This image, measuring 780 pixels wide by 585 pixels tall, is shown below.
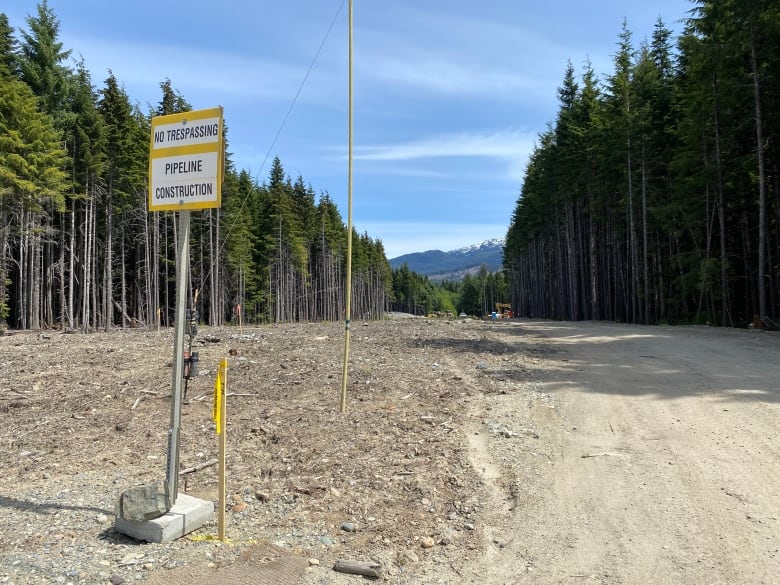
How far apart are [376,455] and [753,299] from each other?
25864 millimetres

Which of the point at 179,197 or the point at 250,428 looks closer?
the point at 179,197

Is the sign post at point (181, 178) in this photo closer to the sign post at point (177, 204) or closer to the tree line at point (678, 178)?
the sign post at point (177, 204)

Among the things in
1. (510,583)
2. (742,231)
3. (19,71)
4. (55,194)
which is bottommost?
(510,583)

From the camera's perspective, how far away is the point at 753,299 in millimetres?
23766

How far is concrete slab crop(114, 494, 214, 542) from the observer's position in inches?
147

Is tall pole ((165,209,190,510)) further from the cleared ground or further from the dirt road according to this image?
the dirt road

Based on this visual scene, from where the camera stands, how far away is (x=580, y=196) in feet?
124

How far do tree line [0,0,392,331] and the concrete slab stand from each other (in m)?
6.65

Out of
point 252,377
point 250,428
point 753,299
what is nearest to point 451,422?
point 250,428

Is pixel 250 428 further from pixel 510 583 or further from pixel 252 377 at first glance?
pixel 510 583

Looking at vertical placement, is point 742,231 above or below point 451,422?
above

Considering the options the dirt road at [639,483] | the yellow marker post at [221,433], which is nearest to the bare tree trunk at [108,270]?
the dirt road at [639,483]

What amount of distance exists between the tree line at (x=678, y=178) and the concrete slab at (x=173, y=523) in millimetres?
20362

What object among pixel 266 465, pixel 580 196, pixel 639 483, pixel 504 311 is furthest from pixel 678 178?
pixel 504 311
